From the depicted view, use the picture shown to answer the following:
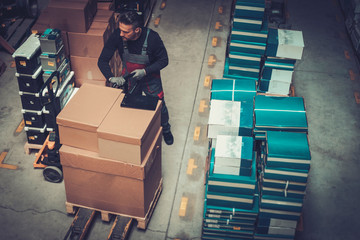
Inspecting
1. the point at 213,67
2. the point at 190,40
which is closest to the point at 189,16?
the point at 190,40

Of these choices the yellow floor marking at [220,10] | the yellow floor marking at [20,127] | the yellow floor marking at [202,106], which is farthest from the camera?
the yellow floor marking at [220,10]

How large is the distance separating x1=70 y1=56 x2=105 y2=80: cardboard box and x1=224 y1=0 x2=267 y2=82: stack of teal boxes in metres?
2.38

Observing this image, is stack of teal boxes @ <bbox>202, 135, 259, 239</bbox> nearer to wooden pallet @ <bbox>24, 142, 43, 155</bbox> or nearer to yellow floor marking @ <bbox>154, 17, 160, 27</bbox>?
wooden pallet @ <bbox>24, 142, 43, 155</bbox>

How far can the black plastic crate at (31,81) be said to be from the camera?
6.61 m

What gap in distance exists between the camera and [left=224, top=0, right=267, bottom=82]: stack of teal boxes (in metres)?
7.27

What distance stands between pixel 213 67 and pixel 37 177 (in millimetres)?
4261

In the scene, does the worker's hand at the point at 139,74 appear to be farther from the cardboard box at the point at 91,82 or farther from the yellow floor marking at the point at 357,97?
the yellow floor marking at the point at 357,97

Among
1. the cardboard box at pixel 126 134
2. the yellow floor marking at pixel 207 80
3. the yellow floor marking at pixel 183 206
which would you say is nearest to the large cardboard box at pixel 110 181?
the cardboard box at pixel 126 134

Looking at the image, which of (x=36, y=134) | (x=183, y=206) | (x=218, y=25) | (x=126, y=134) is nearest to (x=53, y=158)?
(x=36, y=134)

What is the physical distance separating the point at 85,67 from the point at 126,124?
2.63 metres

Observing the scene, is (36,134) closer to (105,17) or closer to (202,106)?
(105,17)

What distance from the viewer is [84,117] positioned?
17.9 feet

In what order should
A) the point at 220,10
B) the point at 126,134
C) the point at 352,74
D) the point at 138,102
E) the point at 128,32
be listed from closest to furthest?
the point at 126,134 < the point at 138,102 < the point at 128,32 < the point at 352,74 < the point at 220,10

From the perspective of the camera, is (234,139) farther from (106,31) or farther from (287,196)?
(106,31)
